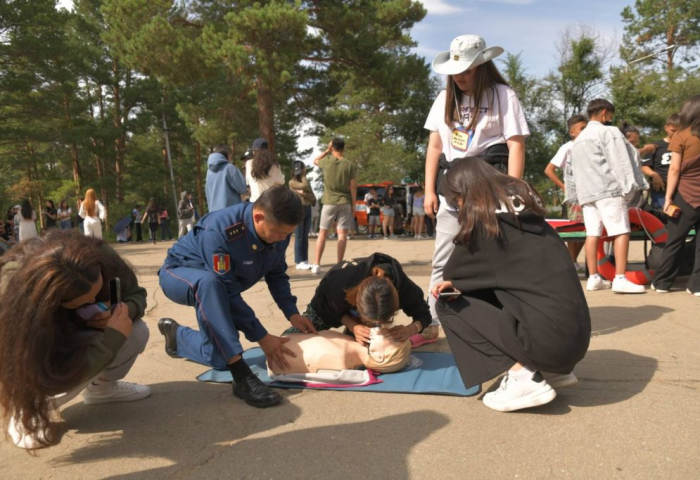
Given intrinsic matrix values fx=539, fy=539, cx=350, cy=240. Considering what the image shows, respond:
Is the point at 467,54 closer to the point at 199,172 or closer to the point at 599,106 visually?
the point at 599,106

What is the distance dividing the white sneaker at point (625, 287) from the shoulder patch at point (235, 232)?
12.0ft

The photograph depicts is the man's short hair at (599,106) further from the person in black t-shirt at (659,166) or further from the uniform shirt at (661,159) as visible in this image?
the uniform shirt at (661,159)

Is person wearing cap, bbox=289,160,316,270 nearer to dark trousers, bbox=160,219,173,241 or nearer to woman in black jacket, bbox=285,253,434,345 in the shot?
woman in black jacket, bbox=285,253,434,345

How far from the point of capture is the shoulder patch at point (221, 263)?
278cm

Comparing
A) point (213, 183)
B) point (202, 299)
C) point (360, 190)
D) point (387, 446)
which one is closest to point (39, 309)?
point (202, 299)

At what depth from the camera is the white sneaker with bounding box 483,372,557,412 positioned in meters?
2.36

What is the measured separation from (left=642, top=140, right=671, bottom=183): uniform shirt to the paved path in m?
3.35

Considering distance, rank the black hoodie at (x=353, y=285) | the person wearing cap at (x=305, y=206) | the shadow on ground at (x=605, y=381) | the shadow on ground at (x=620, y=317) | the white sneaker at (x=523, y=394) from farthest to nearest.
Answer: the person wearing cap at (x=305, y=206) → the shadow on ground at (x=620, y=317) → the black hoodie at (x=353, y=285) → the shadow on ground at (x=605, y=381) → the white sneaker at (x=523, y=394)

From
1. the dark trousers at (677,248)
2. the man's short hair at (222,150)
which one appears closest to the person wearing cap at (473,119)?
the dark trousers at (677,248)

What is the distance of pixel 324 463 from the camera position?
79.0 inches

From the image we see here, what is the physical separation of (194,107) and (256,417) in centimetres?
1777

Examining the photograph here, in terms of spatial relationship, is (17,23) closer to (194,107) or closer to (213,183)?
(194,107)

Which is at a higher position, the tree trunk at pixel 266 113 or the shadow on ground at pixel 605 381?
the tree trunk at pixel 266 113

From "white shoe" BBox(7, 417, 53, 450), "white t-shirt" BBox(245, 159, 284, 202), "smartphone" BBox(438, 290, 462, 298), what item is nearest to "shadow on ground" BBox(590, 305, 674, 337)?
"smartphone" BBox(438, 290, 462, 298)
